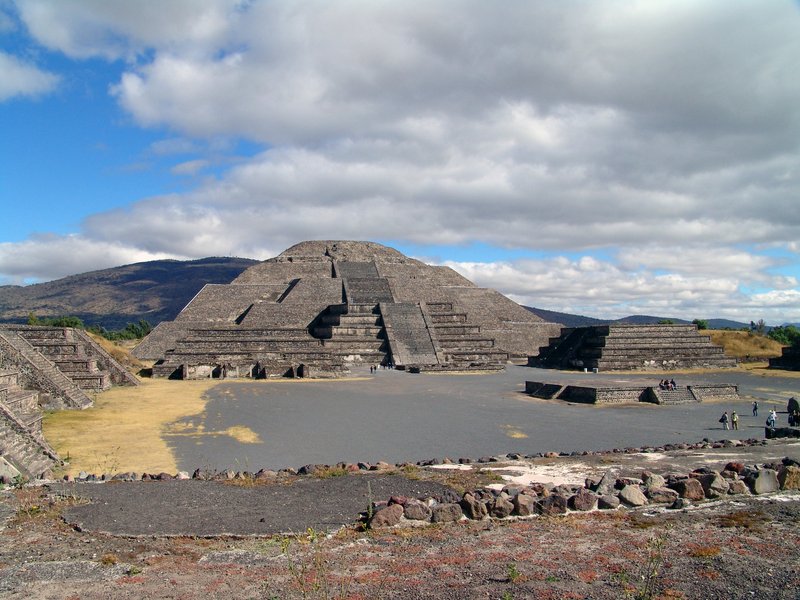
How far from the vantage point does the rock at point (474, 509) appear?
7117 mm

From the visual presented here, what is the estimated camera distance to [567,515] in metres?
7.31

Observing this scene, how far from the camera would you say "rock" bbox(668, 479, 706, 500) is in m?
7.88

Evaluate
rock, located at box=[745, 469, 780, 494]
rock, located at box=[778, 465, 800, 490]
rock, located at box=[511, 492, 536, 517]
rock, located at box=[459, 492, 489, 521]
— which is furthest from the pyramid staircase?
rock, located at box=[778, 465, 800, 490]

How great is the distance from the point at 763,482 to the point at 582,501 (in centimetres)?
282

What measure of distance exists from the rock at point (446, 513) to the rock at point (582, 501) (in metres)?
1.47

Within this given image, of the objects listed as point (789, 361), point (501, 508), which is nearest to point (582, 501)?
point (501, 508)

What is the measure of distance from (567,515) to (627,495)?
3.10 feet

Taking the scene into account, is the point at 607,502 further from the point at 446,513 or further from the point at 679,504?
the point at 446,513

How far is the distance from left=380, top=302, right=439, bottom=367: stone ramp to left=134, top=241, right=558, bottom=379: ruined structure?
0.06m

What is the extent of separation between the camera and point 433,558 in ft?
19.1

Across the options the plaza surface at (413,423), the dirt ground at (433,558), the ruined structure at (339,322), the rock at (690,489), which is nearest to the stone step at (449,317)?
the ruined structure at (339,322)

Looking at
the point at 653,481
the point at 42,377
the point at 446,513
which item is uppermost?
the point at 42,377

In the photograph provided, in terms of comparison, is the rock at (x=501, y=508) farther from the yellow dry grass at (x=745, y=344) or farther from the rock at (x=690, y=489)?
the yellow dry grass at (x=745, y=344)

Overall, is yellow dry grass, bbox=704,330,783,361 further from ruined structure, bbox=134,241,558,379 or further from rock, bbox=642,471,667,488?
rock, bbox=642,471,667,488
